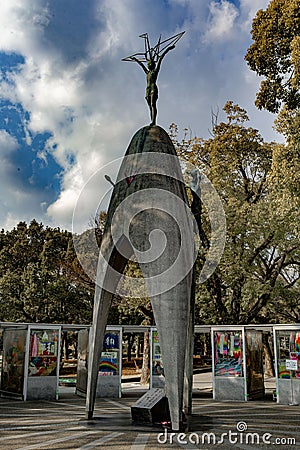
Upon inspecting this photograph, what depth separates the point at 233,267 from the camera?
19812 mm

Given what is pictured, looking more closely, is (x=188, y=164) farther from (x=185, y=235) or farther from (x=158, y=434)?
(x=158, y=434)

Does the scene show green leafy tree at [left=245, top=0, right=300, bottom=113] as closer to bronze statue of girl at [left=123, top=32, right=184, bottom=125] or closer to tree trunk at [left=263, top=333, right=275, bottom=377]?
bronze statue of girl at [left=123, top=32, right=184, bottom=125]

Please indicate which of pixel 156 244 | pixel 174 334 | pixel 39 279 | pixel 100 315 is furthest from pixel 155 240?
pixel 39 279

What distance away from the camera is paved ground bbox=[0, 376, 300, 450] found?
27.5 feet

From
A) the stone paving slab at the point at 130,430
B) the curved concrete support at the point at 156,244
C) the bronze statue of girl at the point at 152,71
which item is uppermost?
the bronze statue of girl at the point at 152,71

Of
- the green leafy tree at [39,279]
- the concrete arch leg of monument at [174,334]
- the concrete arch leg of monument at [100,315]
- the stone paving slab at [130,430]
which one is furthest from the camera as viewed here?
the green leafy tree at [39,279]

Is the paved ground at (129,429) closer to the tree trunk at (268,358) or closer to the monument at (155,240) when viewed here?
the monument at (155,240)

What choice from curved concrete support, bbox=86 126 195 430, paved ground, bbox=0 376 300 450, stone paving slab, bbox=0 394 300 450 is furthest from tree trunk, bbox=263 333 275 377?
curved concrete support, bbox=86 126 195 430

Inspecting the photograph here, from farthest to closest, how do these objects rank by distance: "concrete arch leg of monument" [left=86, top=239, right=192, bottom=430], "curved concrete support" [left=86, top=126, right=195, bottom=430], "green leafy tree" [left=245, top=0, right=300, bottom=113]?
1. "green leafy tree" [left=245, top=0, right=300, bottom=113]
2. "curved concrete support" [left=86, top=126, right=195, bottom=430]
3. "concrete arch leg of monument" [left=86, top=239, right=192, bottom=430]

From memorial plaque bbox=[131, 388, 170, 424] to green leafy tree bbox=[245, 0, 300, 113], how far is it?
1005 cm

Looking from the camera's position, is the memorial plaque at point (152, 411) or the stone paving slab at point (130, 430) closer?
the stone paving slab at point (130, 430)

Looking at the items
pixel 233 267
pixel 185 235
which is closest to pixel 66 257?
pixel 233 267

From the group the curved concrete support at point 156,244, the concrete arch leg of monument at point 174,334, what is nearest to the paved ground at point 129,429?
the curved concrete support at point 156,244

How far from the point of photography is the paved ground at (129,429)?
8383mm
